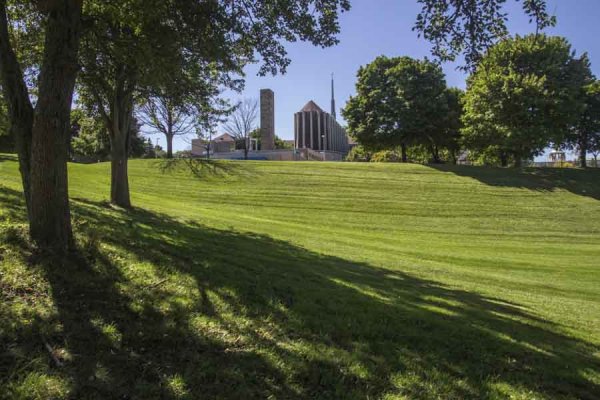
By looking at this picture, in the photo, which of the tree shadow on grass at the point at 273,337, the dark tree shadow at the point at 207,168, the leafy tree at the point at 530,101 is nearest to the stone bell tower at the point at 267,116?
the dark tree shadow at the point at 207,168

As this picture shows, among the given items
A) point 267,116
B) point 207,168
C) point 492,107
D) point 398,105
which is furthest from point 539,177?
point 267,116

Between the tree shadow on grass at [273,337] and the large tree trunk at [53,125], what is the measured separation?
1.89ft

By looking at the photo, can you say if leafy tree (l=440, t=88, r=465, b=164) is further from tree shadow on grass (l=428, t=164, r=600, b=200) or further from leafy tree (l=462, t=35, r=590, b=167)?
tree shadow on grass (l=428, t=164, r=600, b=200)

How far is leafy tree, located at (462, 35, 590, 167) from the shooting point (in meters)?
31.4

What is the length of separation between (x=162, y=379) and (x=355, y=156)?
82.1 m

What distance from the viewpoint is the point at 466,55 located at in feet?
26.2

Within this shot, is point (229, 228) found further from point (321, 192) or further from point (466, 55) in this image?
point (321, 192)

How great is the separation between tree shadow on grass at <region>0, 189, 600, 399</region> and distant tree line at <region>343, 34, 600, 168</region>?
23.2 metres

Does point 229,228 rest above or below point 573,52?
below

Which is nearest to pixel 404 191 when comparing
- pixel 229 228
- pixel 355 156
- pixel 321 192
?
pixel 321 192

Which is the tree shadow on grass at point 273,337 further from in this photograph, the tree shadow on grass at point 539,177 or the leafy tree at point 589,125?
the leafy tree at point 589,125

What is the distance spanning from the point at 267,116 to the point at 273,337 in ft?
230

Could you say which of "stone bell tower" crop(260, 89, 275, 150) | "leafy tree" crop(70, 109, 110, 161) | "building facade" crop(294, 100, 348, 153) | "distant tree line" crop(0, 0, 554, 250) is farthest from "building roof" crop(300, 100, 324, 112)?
"distant tree line" crop(0, 0, 554, 250)

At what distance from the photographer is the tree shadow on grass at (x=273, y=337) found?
11.9 ft
